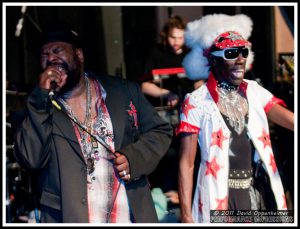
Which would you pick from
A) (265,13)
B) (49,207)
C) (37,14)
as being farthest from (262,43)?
(49,207)

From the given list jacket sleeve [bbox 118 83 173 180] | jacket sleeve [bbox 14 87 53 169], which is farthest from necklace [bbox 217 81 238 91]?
jacket sleeve [bbox 14 87 53 169]

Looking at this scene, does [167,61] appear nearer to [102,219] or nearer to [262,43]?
[262,43]

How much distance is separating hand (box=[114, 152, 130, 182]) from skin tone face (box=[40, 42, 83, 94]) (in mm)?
640

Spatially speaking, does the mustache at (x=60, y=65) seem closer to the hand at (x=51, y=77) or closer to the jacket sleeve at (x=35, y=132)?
the hand at (x=51, y=77)

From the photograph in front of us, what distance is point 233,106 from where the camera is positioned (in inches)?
197

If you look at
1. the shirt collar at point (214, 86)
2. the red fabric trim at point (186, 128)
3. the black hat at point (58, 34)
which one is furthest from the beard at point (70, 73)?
the shirt collar at point (214, 86)

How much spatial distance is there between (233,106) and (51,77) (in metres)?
1.52

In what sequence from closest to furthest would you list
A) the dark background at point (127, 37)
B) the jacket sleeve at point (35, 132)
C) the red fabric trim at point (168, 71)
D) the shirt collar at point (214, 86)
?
the jacket sleeve at point (35, 132), the shirt collar at point (214, 86), the red fabric trim at point (168, 71), the dark background at point (127, 37)

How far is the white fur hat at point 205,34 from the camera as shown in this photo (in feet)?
17.0

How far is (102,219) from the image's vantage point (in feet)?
14.6

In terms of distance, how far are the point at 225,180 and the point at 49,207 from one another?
1.37 m

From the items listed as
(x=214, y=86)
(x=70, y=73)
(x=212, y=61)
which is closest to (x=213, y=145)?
(x=214, y=86)

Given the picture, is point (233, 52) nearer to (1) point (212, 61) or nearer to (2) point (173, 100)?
(1) point (212, 61)

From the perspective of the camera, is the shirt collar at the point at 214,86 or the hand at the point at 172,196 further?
the hand at the point at 172,196
